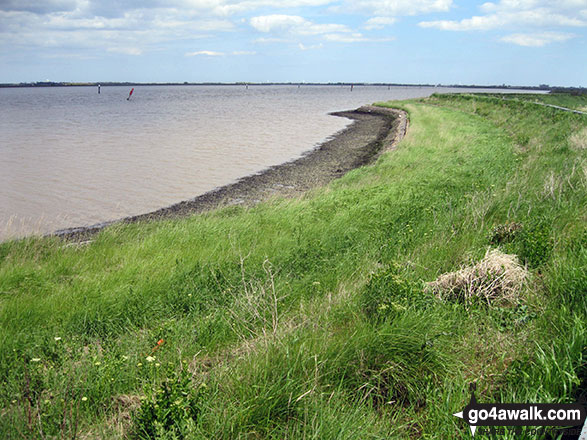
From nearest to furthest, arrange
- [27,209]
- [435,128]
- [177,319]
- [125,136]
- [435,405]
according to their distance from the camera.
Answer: [435,405]
[177,319]
[27,209]
[435,128]
[125,136]

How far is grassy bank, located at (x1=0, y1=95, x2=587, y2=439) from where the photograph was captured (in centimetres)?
351

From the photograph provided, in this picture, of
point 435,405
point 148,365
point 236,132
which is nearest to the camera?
point 435,405

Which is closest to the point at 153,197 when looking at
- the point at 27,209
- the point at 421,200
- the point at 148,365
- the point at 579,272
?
the point at 27,209

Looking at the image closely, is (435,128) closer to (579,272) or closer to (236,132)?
(236,132)

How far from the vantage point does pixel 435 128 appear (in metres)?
30.7

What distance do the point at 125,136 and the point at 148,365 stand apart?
34.3 m

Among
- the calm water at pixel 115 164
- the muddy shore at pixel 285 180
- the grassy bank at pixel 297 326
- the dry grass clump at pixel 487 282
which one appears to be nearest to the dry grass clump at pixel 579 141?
the grassy bank at pixel 297 326

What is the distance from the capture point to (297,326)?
15.2 ft

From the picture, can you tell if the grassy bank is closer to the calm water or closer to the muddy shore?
the muddy shore

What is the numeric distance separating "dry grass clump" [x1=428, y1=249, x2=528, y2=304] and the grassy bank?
2.2 inches

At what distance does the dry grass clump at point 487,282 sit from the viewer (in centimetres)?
515

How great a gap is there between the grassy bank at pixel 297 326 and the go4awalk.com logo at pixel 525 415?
11 centimetres

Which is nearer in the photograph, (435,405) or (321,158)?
(435,405)

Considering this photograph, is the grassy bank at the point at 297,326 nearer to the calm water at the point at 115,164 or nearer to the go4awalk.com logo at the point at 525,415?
the go4awalk.com logo at the point at 525,415
